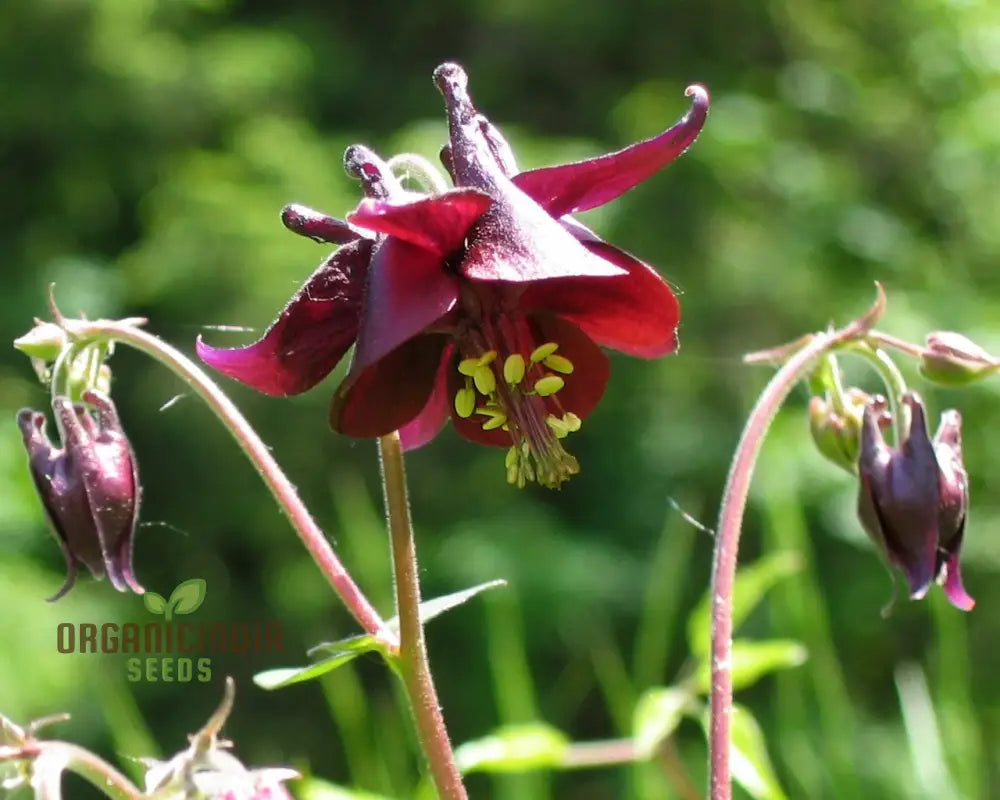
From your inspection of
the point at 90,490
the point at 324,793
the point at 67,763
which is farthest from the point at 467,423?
the point at 324,793

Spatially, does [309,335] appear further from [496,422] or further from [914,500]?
[914,500]

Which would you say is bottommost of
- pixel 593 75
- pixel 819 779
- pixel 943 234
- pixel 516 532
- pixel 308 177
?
pixel 819 779

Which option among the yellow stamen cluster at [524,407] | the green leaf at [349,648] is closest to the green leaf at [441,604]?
the green leaf at [349,648]

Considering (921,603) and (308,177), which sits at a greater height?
(308,177)

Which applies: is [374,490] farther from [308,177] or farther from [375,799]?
[375,799]

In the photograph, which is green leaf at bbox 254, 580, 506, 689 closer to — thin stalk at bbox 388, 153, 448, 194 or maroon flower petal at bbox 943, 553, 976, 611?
thin stalk at bbox 388, 153, 448, 194

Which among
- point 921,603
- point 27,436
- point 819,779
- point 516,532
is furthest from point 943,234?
point 27,436
